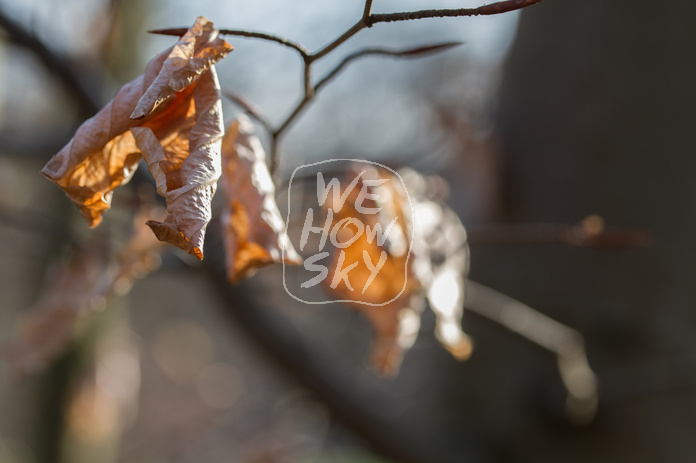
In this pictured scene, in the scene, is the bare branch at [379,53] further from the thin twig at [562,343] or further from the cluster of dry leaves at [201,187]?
the thin twig at [562,343]

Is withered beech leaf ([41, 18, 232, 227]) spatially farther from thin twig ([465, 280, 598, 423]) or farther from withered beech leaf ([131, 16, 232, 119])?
thin twig ([465, 280, 598, 423])

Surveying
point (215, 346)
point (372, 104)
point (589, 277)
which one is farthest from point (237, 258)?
point (215, 346)

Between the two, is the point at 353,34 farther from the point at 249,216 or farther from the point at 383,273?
the point at 383,273

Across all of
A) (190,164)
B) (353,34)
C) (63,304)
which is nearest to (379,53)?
(353,34)

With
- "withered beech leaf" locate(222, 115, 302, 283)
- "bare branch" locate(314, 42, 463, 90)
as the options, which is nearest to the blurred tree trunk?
"bare branch" locate(314, 42, 463, 90)

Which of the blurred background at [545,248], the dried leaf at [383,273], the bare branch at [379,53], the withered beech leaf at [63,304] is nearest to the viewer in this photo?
the bare branch at [379,53]

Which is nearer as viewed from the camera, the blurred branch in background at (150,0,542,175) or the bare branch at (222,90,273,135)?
the blurred branch in background at (150,0,542,175)

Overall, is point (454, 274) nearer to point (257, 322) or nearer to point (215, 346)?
point (257, 322)

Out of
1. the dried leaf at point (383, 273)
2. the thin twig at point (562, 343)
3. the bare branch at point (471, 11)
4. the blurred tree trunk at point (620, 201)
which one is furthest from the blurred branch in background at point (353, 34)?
the blurred tree trunk at point (620, 201)

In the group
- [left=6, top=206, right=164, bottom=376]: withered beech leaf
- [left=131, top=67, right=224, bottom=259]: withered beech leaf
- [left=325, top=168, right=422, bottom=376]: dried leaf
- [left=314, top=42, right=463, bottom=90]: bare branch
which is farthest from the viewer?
[left=6, top=206, right=164, bottom=376]: withered beech leaf
